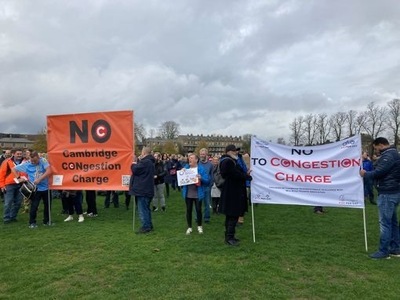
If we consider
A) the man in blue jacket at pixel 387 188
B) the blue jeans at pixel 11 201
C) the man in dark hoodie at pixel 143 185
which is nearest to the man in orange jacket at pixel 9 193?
the blue jeans at pixel 11 201

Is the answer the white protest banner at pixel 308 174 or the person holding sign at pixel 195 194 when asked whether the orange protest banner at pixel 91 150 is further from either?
the white protest banner at pixel 308 174

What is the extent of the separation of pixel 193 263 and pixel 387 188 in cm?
387

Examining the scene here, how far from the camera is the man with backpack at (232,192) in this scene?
24.7ft

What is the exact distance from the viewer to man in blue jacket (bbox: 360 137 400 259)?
6.51 m

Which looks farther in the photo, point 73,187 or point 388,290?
point 73,187

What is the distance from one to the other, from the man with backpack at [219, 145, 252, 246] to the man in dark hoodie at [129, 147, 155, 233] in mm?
2322

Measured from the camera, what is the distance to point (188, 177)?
8984 millimetres

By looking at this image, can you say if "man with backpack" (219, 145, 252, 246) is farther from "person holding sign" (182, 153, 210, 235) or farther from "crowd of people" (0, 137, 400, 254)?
"person holding sign" (182, 153, 210, 235)

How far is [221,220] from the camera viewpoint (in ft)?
35.7

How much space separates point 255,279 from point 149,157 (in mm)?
4699

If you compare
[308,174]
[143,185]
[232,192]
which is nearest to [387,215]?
[308,174]

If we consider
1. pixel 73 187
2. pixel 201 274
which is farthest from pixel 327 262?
pixel 73 187

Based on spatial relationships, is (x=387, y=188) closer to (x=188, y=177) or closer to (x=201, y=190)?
(x=201, y=190)

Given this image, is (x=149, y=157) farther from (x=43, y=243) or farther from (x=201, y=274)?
(x=201, y=274)
